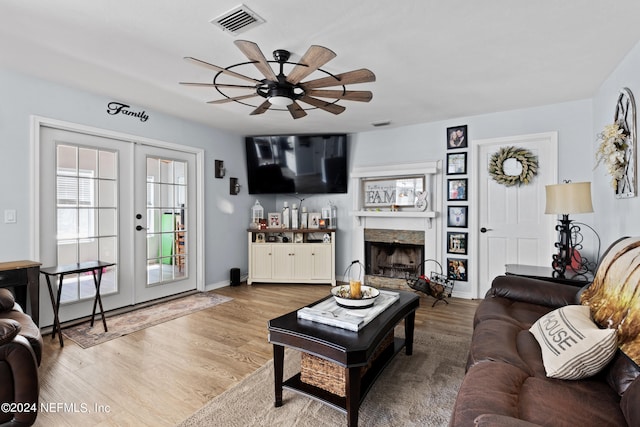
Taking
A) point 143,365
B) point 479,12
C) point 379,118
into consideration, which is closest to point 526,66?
point 479,12

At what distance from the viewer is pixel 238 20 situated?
2.04 metres

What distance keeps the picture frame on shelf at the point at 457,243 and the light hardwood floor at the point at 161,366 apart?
85 centimetres

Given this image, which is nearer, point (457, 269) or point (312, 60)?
point (312, 60)

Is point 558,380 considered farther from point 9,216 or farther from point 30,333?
point 9,216

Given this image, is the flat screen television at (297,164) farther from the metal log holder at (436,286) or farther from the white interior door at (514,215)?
the white interior door at (514,215)

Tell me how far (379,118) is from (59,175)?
3.58 meters

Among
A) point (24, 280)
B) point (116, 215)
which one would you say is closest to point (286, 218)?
point (116, 215)

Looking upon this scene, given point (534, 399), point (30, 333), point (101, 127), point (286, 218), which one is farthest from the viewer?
point (286, 218)

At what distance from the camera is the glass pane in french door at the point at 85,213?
3209 millimetres

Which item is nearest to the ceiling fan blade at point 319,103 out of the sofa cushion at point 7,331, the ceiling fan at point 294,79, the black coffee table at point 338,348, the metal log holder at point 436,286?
the ceiling fan at point 294,79

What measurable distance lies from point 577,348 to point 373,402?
1.09 m

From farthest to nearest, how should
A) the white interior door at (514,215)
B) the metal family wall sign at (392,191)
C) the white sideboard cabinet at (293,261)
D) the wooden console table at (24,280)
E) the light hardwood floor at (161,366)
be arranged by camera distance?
the white sideboard cabinet at (293,261), the metal family wall sign at (392,191), the white interior door at (514,215), the wooden console table at (24,280), the light hardwood floor at (161,366)

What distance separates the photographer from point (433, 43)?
2344mm

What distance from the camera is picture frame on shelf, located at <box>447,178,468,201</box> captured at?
4168 millimetres
